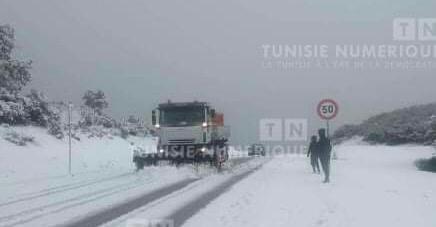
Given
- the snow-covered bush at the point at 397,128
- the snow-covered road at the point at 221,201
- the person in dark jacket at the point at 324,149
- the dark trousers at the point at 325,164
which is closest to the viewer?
the snow-covered road at the point at 221,201

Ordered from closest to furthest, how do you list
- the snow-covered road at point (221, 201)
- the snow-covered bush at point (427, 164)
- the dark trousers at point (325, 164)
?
the snow-covered road at point (221, 201) → the dark trousers at point (325, 164) → the snow-covered bush at point (427, 164)

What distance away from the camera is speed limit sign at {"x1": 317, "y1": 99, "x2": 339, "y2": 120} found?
25047 mm

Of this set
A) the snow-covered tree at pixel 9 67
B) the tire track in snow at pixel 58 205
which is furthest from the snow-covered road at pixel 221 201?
the snow-covered tree at pixel 9 67

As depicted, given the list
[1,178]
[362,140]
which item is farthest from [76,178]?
[362,140]

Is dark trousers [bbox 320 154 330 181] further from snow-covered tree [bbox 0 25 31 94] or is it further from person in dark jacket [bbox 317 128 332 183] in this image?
snow-covered tree [bbox 0 25 31 94]

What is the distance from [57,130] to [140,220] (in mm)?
33072

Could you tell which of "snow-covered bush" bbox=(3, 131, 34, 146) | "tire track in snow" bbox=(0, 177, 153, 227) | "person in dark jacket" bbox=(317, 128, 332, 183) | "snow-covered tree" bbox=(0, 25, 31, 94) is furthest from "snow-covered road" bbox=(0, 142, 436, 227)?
"snow-covered tree" bbox=(0, 25, 31, 94)

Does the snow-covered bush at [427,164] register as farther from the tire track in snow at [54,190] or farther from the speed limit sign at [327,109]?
the tire track in snow at [54,190]

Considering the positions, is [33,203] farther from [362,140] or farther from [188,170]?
[362,140]

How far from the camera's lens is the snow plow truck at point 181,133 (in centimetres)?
2995

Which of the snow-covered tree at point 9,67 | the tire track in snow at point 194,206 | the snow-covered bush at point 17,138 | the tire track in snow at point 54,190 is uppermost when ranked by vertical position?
the snow-covered tree at point 9,67

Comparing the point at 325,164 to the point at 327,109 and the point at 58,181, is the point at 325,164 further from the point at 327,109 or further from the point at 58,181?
the point at 58,181

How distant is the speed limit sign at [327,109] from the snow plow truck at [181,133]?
625cm

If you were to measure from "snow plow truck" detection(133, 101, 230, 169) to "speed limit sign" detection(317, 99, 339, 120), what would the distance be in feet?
20.5
